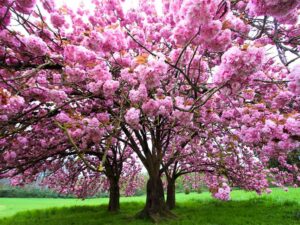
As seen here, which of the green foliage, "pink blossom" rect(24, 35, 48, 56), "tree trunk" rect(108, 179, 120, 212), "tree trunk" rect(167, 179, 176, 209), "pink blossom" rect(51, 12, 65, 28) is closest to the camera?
"pink blossom" rect(24, 35, 48, 56)

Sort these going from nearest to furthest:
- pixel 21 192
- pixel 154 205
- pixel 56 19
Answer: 1. pixel 56 19
2. pixel 154 205
3. pixel 21 192

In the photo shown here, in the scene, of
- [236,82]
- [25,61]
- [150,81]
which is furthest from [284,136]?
[25,61]

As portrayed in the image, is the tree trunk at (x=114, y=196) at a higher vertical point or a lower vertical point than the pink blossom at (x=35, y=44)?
lower

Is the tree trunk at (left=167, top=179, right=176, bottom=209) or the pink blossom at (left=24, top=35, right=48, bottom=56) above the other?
the pink blossom at (left=24, top=35, right=48, bottom=56)

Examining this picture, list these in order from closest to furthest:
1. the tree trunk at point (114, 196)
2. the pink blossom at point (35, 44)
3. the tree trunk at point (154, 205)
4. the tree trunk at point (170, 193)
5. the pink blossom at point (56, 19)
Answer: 1. the pink blossom at point (35, 44)
2. the pink blossom at point (56, 19)
3. the tree trunk at point (154, 205)
4. the tree trunk at point (114, 196)
5. the tree trunk at point (170, 193)

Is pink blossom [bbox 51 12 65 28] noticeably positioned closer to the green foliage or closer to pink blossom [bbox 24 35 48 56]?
pink blossom [bbox 24 35 48 56]

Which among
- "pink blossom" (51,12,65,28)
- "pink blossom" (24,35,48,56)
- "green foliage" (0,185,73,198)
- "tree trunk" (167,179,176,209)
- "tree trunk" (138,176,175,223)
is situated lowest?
"tree trunk" (138,176,175,223)

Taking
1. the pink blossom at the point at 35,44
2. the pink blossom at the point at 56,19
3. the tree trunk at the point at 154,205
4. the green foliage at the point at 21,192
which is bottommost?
the tree trunk at the point at 154,205

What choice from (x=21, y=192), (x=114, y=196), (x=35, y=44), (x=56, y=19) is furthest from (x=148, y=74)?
(x=21, y=192)

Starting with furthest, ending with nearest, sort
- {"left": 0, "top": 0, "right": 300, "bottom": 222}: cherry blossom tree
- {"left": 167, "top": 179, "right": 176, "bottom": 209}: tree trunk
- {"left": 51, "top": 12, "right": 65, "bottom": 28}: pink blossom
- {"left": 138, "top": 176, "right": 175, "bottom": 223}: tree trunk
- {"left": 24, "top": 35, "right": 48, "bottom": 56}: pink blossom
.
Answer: {"left": 167, "top": 179, "right": 176, "bottom": 209}: tree trunk
{"left": 138, "top": 176, "right": 175, "bottom": 223}: tree trunk
{"left": 51, "top": 12, "right": 65, "bottom": 28}: pink blossom
{"left": 24, "top": 35, "right": 48, "bottom": 56}: pink blossom
{"left": 0, "top": 0, "right": 300, "bottom": 222}: cherry blossom tree

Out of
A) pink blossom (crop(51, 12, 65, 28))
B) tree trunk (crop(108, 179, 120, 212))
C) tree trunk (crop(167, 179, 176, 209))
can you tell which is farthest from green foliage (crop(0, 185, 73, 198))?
pink blossom (crop(51, 12, 65, 28))

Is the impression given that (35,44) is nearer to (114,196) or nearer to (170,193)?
(114,196)

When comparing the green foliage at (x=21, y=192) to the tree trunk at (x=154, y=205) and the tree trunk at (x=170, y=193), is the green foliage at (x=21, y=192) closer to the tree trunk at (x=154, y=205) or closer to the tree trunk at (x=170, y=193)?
the tree trunk at (x=170, y=193)

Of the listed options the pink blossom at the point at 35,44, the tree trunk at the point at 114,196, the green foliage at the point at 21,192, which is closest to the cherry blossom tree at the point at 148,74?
the pink blossom at the point at 35,44
